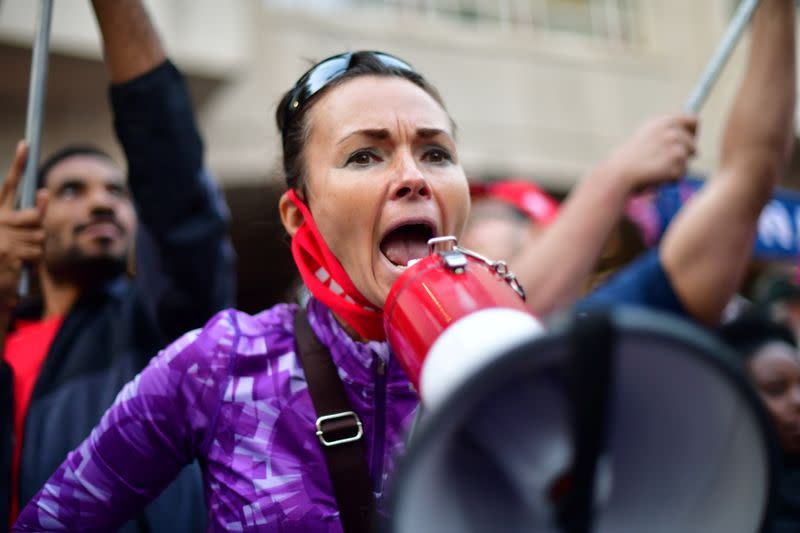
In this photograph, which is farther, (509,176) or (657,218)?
(509,176)

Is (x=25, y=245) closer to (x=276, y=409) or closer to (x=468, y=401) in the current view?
(x=276, y=409)

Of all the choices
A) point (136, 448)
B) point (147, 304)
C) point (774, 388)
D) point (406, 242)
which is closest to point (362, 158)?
point (406, 242)

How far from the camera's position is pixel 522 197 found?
3789mm

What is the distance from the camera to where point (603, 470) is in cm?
86

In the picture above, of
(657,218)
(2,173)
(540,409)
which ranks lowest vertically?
(657,218)

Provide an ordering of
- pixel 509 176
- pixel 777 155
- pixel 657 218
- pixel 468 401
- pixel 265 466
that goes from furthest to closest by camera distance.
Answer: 1. pixel 509 176
2. pixel 657 218
3. pixel 777 155
4. pixel 265 466
5. pixel 468 401

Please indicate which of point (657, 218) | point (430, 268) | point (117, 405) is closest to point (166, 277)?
point (117, 405)

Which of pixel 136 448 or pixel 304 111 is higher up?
pixel 304 111

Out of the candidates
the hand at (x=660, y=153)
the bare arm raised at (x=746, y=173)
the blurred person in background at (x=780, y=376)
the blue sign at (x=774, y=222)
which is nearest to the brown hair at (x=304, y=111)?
the hand at (x=660, y=153)

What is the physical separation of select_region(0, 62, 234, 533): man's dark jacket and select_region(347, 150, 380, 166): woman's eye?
85 cm

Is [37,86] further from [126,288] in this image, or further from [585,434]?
[585,434]

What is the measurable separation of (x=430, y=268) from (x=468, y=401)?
0.34 metres

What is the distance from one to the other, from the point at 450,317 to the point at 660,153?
140 centimetres

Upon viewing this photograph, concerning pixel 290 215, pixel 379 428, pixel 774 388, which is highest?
pixel 290 215
